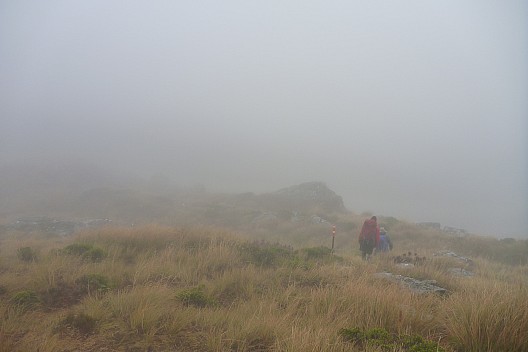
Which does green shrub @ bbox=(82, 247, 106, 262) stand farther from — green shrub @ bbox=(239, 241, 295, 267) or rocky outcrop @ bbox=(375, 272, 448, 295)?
rocky outcrop @ bbox=(375, 272, 448, 295)

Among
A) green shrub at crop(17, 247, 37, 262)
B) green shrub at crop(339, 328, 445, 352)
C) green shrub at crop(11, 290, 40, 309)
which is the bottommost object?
green shrub at crop(17, 247, 37, 262)

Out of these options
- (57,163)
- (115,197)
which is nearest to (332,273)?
(115,197)

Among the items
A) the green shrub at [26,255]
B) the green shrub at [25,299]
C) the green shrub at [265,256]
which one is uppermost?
the green shrub at [265,256]

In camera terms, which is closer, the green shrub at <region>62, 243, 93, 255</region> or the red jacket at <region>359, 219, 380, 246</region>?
the green shrub at <region>62, 243, 93, 255</region>

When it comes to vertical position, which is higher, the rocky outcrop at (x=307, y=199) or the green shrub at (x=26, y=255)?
the rocky outcrop at (x=307, y=199)

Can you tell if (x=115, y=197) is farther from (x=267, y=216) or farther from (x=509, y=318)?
(x=509, y=318)

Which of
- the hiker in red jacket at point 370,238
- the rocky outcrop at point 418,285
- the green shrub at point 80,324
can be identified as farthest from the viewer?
the hiker in red jacket at point 370,238

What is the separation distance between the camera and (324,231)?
941 inches

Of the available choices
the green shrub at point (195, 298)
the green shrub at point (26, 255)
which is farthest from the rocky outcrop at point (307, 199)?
the green shrub at point (195, 298)

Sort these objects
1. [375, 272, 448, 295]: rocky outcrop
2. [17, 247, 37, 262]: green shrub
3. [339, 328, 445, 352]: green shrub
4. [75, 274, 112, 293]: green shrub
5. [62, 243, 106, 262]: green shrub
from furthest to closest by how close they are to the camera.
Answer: [17, 247, 37, 262]: green shrub, [62, 243, 106, 262]: green shrub, [375, 272, 448, 295]: rocky outcrop, [75, 274, 112, 293]: green shrub, [339, 328, 445, 352]: green shrub

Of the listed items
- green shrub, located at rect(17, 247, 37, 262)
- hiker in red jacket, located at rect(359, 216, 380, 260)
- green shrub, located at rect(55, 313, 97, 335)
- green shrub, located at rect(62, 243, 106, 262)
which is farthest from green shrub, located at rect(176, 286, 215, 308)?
hiker in red jacket, located at rect(359, 216, 380, 260)

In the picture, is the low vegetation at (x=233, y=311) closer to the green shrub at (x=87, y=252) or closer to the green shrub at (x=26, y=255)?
the green shrub at (x=87, y=252)

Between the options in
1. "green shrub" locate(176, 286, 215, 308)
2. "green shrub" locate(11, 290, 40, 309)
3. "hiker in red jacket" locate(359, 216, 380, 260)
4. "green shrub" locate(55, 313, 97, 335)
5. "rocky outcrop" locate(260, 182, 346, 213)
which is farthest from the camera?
"rocky outcrop" locate(260, 182, 346, 213)

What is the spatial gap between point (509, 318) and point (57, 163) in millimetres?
64834
